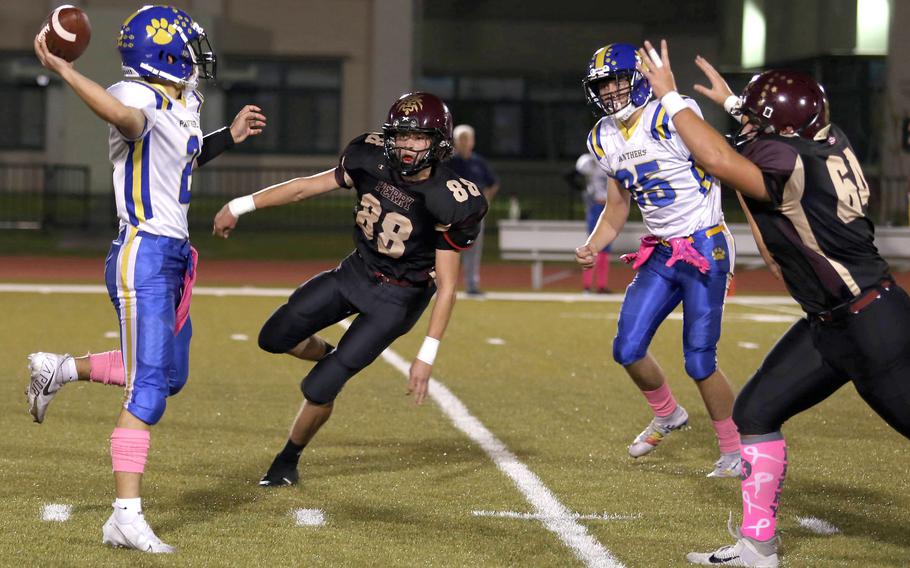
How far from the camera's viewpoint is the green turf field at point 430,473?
206 inches

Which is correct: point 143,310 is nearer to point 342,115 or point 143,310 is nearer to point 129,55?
point 129,55

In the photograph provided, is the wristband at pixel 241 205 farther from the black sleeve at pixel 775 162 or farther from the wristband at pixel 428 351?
the black sleeve at pixel 775 162

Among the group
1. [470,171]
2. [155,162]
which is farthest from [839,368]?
[470,171]

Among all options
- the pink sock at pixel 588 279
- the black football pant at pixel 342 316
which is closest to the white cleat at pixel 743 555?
the black football pant at pixel 342 316

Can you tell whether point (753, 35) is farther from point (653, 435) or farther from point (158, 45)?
point (158, 45)

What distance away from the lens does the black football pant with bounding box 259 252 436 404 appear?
6227mm

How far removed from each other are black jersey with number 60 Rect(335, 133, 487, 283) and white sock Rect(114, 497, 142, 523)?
170cm

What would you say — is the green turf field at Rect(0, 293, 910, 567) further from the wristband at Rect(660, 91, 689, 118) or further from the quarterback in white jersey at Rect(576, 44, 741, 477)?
the wristband at Rect(660, 91, 689, 118)

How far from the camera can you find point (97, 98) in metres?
4.75

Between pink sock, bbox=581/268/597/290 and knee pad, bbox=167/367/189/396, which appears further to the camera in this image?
pink sock, bbox=581/268/597/290

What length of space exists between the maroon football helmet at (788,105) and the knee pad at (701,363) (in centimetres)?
201

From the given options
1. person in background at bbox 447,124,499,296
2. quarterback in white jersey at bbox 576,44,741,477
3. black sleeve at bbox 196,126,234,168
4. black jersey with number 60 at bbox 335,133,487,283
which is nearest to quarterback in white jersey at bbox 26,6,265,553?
black sleeve at bbox 196,126,234,168

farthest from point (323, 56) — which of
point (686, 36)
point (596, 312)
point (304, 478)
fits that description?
point (304, 478)

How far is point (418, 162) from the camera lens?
6.02 meters
